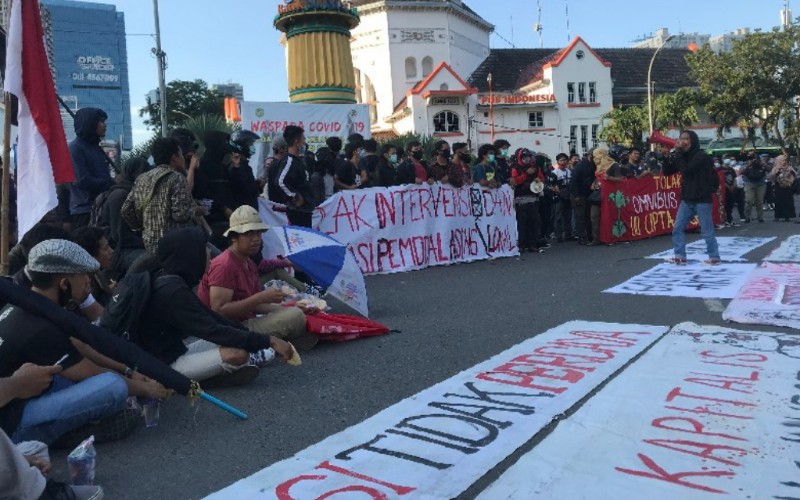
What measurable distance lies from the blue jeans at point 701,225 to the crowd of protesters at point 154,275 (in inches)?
136

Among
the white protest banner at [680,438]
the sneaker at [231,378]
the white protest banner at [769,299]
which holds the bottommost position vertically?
the white protest banner at [680,438]

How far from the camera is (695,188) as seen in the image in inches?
356

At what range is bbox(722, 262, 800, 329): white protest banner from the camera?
5676 mm

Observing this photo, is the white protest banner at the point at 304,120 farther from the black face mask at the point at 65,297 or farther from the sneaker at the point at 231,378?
the black face mask at the point at 65,297

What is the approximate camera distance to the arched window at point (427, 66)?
53562mm

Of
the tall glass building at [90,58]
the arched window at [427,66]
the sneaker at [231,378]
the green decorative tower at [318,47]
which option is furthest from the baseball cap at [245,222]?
the tall glass building at [90,58]

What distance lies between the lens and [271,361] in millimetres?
5152

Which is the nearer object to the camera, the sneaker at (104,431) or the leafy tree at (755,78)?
the sneaker at (104,431)

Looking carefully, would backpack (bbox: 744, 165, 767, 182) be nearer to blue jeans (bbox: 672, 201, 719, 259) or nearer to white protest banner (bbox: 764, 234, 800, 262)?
white protest banner (bbox: 764, 234, 800, 262)

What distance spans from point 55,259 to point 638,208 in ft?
38.4

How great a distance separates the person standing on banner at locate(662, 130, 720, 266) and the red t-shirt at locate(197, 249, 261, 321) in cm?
614

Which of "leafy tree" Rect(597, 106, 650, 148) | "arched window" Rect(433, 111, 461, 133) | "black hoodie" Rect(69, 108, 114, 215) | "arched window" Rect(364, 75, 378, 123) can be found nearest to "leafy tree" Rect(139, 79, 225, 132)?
"arched window" Rect(364, 75, 378, 123)

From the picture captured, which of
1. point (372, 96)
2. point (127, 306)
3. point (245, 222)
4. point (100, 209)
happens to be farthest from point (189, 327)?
point (372, 96)

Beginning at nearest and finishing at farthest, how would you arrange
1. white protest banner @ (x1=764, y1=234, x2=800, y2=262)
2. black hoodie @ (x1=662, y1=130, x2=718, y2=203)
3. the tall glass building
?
black hoodie @ (x1=662, y1=130, x2=718, y2=203) < white protest banner @ (x1=764, y1=234, x2=800, y2=262) < the tall glass building
